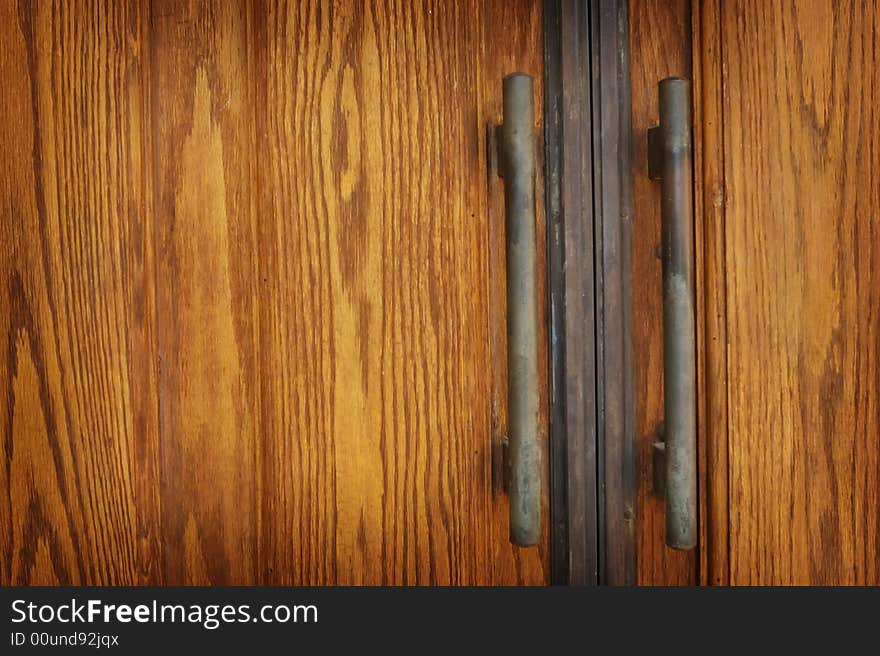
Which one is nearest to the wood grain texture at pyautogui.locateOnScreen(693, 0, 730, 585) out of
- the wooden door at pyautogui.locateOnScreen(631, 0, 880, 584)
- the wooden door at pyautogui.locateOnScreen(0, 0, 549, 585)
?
the wooden door at pyautogui.locateOnScreen(631, 0, 880, 584)

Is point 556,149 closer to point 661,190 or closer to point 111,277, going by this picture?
point 661,190

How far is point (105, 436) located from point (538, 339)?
1.19ft

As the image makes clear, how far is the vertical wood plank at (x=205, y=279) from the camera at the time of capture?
0.50m

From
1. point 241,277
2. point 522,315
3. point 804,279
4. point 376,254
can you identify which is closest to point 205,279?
point 241,277

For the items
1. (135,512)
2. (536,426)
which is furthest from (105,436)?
(536,426)

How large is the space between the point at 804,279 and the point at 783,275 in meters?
0.02

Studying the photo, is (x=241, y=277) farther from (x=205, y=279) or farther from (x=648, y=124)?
(x=648, y=124)

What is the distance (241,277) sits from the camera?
504mm

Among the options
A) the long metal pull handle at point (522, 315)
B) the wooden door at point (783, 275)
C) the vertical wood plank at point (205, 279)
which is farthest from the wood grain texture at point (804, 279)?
the vertical wood plank at point (205, 279)

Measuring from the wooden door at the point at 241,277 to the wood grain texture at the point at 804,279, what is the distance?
0.55ft

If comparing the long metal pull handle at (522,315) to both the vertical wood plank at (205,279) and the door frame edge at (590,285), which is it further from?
the vertical wood plank at (205,279)

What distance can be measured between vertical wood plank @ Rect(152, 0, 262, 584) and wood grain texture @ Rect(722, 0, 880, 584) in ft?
1.29

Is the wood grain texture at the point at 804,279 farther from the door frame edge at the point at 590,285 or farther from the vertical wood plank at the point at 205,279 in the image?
the vertical wood plank at the point at 205,279

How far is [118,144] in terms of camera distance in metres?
0.50
